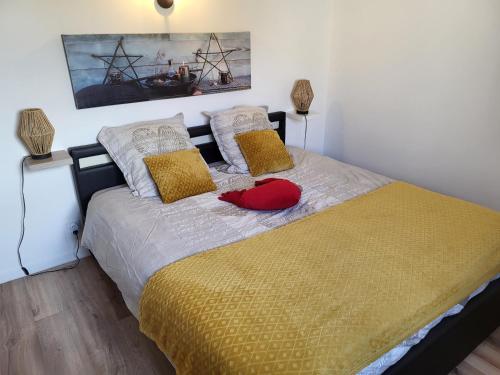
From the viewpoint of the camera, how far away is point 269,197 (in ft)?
6.70

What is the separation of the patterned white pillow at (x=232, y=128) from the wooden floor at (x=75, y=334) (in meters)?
1.20

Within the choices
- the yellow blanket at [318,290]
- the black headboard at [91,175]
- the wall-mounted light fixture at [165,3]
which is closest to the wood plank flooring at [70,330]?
the yellow blanket at [318,290]

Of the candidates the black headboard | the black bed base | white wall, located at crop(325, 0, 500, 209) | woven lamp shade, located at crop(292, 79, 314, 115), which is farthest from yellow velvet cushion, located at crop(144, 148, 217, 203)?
white wall, located at crop(325, 0, 500, 209)

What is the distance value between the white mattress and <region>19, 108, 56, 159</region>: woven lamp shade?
→ 16.8 inches

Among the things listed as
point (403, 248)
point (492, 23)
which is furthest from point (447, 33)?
point (403, 248)

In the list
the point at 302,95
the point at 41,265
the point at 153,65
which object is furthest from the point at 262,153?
the point at 41,265

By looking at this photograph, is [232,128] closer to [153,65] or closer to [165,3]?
[153,65]

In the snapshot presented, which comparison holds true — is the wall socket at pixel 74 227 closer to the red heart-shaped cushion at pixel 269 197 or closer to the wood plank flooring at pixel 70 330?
the wood plank flooring at pixel 70 330

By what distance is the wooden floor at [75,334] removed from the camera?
1752 millimetres

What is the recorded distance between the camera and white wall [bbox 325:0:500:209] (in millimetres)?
2434

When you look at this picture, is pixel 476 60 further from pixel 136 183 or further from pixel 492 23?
pixel 136 183

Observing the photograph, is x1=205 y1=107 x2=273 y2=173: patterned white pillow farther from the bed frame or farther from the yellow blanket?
the yellow blanket

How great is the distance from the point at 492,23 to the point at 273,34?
5.04ft

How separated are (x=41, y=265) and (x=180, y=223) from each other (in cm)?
126
